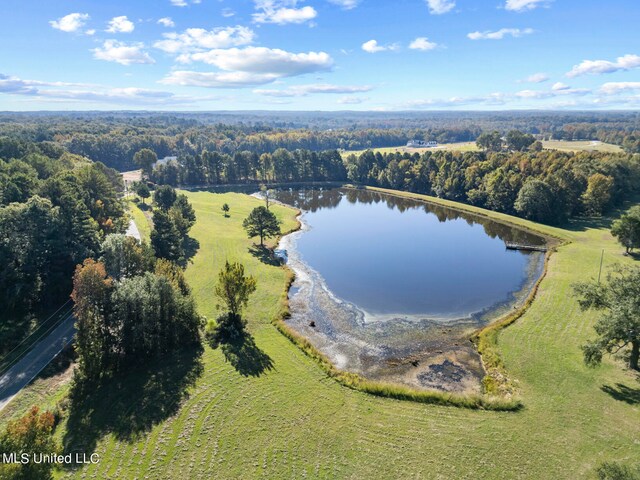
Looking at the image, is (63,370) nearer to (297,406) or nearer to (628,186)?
(297,406)

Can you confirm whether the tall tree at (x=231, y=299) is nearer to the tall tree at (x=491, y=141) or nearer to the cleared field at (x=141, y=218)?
the cleared field at (x=141, y=218)

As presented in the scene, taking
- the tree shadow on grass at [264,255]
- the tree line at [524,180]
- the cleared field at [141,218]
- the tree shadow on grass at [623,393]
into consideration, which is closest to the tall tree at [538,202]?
the tree line at [524,180]

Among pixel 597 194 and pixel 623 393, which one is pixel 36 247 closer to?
pixel 623 393

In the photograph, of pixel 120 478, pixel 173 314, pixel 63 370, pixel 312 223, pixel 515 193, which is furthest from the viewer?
pixel 515 193

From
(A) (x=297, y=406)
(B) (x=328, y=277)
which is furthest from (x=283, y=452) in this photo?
(B) (x=328, y=277)

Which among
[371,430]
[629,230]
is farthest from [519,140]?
[371,430]

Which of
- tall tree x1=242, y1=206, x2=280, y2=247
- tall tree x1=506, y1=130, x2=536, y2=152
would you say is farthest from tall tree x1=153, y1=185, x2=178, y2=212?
tall tree x1=506, y1=130, x2=536, y2=152
